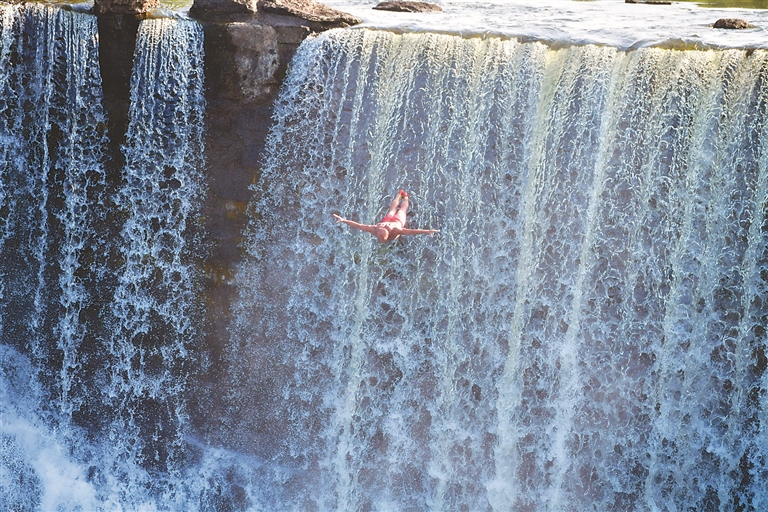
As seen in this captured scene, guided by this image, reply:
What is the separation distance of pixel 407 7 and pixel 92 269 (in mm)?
4613

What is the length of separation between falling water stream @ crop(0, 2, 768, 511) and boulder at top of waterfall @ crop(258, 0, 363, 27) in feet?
1.58

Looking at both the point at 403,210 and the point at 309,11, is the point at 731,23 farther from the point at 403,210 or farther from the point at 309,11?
the point at 309,11

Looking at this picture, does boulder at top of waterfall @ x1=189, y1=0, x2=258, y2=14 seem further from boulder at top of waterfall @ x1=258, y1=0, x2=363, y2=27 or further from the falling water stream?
the falling water stream

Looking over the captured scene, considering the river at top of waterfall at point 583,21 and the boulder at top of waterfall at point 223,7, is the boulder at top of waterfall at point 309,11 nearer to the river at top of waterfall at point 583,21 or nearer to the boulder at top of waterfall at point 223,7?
the boulder at top of waterfall at point 223,7

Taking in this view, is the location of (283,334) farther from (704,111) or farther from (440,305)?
(704,111)

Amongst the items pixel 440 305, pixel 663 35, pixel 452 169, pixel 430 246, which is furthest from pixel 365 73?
pixel 663 35

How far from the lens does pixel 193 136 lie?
28.9ft

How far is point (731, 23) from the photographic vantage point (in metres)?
8.54

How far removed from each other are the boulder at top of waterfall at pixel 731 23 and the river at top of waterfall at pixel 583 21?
9 centimetres

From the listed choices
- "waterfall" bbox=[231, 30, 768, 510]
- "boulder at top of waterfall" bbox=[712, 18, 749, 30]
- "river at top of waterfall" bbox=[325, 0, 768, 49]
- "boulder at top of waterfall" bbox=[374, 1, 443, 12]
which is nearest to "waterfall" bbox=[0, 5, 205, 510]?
"waterfall" bbox=[231, 30, 768, 510]

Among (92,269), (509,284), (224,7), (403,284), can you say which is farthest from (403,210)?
(92,269)

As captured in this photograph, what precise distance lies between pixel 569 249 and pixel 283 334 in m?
3.15

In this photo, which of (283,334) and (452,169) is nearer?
(452,169)

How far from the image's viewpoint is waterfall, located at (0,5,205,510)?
864cm
